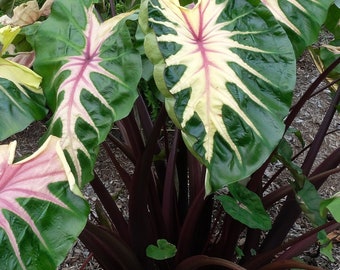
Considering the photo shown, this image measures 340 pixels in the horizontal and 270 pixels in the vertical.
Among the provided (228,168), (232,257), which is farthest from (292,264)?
(228,168)

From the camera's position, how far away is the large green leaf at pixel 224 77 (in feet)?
2.37

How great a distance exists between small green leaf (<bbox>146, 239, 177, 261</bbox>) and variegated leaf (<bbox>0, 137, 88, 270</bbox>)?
423mm

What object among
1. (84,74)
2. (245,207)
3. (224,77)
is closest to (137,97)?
(84,74)

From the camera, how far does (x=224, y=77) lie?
763 mm

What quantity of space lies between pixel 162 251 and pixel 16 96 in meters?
0.44

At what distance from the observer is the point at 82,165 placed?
812 mm

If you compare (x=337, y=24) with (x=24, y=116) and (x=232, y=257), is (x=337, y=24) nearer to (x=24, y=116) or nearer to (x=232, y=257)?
(x=232, y=257)

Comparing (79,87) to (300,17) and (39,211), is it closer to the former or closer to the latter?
(39,211)

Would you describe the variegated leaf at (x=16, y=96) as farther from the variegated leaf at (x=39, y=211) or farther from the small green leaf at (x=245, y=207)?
the small green leaf at (x=245, y=207)

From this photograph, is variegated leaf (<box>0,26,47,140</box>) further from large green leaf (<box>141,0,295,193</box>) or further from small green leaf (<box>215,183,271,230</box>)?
small green leaf (<box>215,183,271,230</box>)

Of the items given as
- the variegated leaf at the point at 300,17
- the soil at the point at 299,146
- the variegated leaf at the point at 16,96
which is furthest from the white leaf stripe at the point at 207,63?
the soil at the point at 299,146

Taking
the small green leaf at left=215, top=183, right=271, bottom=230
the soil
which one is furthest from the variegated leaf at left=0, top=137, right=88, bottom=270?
the soil

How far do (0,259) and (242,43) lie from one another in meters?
0.45

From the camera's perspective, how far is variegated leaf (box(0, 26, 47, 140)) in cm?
86
